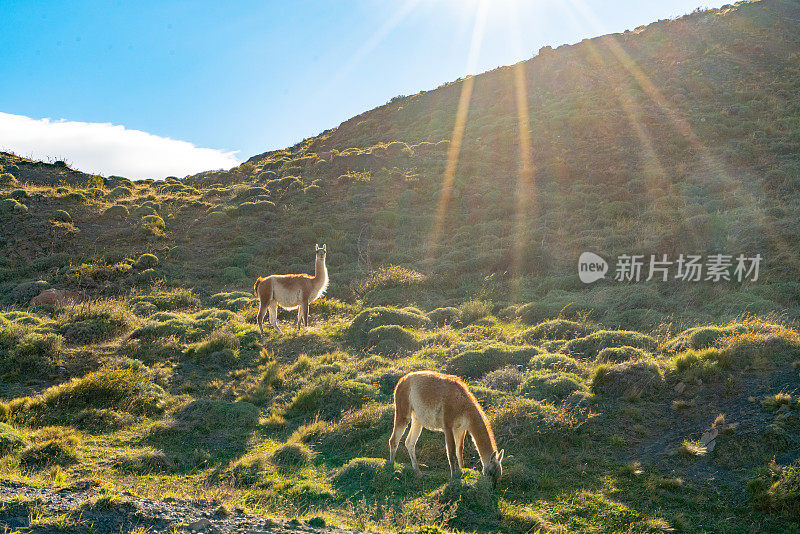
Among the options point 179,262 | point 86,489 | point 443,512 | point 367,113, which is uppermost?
point 367,113

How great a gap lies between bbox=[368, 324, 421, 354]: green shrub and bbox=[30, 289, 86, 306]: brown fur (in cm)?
1208

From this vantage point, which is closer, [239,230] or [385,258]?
[385,258]

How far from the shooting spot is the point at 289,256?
27.9 meters

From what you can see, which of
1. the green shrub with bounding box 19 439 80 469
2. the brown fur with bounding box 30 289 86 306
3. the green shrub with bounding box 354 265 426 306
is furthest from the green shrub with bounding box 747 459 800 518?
the brown fur with bounding box 30 289 86 306

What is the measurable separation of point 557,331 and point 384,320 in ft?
16.5

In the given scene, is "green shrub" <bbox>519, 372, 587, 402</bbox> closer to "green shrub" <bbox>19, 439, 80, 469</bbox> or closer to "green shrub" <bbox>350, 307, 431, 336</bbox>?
"green shrub" <bbox>350, 307, 431, 336</bbox>

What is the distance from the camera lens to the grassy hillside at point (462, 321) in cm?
754

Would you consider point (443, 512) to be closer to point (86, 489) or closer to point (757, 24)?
point (86, 489)

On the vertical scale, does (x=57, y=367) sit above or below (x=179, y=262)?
below

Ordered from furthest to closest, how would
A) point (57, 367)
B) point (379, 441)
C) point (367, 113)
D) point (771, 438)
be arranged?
point (367, 113) < point (57, 367) < point (379, 441) < point (771, 438)

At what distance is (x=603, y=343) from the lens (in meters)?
12.5

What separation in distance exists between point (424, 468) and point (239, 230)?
2550 cm

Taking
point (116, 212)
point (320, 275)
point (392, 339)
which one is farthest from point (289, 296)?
point (116, 212)

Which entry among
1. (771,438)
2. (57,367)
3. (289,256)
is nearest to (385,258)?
(289,256)
